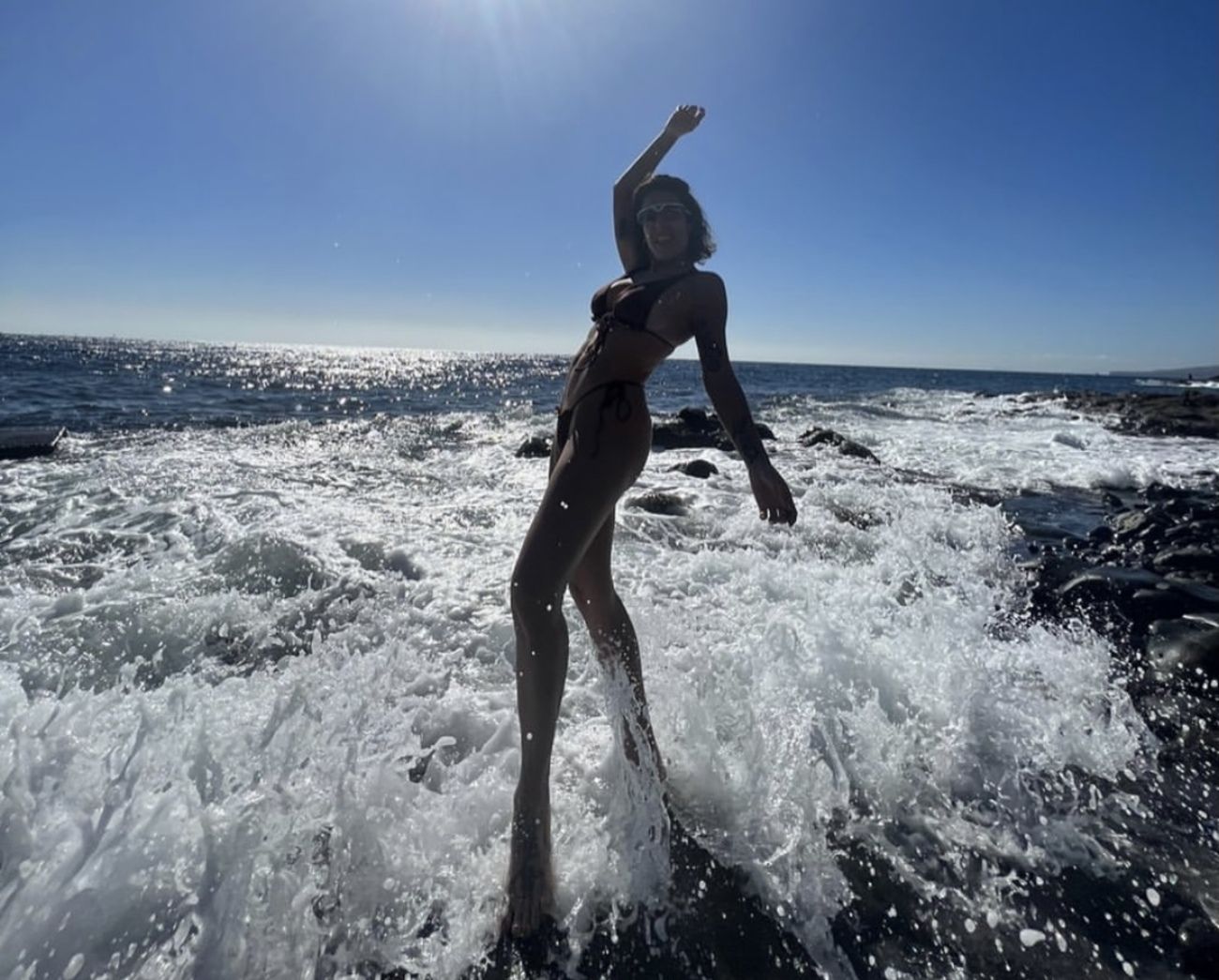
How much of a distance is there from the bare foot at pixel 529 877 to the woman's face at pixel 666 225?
2.47 m

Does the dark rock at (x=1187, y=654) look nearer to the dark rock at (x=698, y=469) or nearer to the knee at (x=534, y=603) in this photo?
the knee at (x=534, y=603)

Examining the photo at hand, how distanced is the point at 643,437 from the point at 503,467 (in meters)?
10.5

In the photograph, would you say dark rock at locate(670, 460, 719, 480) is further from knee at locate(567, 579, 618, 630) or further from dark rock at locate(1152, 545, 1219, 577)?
knee at locate(567, 579, 618, 630)

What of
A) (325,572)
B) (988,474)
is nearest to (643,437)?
(325,572)

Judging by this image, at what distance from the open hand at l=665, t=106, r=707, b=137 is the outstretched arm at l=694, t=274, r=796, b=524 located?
1.49m

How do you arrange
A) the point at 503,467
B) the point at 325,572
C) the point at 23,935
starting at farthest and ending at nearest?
the point at 503,467 → the point at 325,572 → the point at 23,935

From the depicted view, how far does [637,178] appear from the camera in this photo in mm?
3512

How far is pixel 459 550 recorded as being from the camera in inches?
272

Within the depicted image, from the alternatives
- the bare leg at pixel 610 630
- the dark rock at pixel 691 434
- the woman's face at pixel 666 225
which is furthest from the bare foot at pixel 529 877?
the dark rock at pixel 691 434

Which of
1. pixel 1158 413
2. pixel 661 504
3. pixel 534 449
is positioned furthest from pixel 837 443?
pixel 1158 413

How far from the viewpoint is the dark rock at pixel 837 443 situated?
51.5ft

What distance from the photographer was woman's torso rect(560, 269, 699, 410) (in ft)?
8.93

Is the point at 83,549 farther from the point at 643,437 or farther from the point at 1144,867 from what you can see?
the point at 1144,867

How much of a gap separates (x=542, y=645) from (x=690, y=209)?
2097 millimetres
